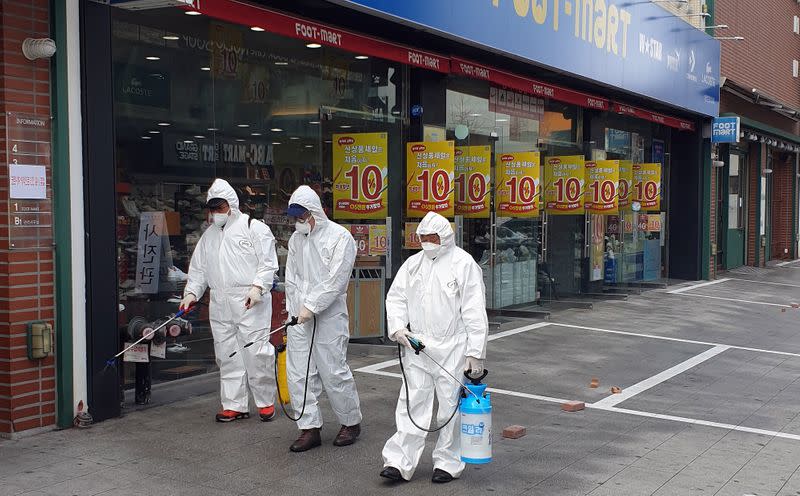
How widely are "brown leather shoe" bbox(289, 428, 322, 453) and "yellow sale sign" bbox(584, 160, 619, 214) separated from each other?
10.5 metres

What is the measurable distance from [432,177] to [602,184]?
5.67 meters

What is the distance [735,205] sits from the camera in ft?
83.2

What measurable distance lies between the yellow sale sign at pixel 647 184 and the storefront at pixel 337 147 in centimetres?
153

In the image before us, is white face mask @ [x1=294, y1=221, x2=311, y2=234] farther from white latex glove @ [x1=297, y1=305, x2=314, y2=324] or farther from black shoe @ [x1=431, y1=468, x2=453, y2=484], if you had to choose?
black shoe @ [x1=431, y1=468, x2=453, y2=484]

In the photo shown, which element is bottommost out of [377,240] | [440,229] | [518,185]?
[377,240]

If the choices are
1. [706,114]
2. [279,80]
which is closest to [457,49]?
[279,80]

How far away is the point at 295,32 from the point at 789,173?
85.3ft

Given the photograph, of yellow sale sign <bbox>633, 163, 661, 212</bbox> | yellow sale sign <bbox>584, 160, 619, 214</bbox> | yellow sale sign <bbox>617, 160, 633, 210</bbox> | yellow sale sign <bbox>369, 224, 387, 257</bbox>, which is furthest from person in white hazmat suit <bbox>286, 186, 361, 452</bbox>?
yellow sale sign <bbox>633, 163, 661, 212</bbox>

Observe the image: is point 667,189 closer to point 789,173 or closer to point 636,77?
point 636,77

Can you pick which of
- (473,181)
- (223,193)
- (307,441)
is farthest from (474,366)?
(473,181)

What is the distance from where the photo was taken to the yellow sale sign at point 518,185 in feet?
44.0

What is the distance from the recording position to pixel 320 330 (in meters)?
6.69

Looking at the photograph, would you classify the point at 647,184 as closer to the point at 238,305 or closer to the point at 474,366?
the point at 238,305

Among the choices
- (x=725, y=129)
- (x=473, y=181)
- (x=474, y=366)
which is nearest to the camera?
(x=474, y=366)
